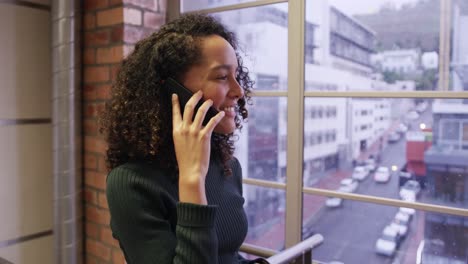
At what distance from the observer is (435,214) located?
149 cm

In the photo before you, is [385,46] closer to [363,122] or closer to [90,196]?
[363,122]


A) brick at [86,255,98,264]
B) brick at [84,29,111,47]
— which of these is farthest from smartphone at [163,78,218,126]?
brick at [86,255,98,264]

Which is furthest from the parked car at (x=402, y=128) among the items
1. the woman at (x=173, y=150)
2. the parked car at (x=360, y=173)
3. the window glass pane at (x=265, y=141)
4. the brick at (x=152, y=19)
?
the brick at (x=152, y=19)

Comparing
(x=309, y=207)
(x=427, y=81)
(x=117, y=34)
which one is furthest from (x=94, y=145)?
(x=427, y=81)

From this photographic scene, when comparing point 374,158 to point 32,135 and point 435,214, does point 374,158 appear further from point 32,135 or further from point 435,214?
point 32,135

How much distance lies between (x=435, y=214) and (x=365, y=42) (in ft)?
2.39

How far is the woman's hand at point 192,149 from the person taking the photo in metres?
0.89

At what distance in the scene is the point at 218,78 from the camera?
3.28ft

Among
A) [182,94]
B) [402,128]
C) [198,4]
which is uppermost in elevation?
[198,4]

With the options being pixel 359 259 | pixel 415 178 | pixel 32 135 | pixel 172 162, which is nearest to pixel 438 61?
pixel 415 178

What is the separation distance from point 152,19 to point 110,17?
21cm

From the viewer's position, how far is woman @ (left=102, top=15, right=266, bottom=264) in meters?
0.88

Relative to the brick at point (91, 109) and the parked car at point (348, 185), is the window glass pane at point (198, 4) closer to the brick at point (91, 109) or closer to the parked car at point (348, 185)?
the brick at point (91, 109)

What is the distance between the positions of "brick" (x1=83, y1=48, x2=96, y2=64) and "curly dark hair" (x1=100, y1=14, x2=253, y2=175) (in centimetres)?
107
